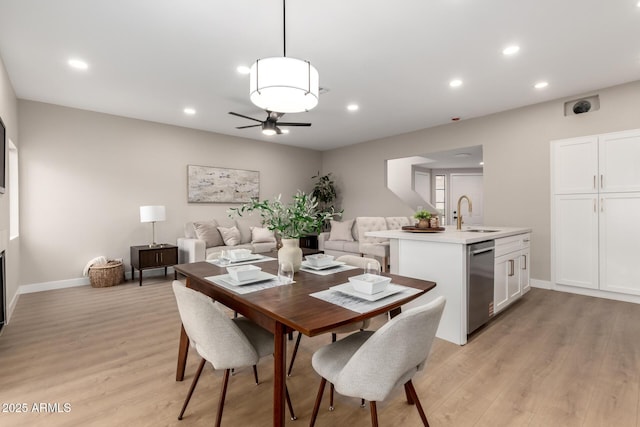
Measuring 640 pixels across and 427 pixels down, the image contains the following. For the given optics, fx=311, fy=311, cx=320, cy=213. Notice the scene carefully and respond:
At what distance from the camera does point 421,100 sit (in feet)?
14.0

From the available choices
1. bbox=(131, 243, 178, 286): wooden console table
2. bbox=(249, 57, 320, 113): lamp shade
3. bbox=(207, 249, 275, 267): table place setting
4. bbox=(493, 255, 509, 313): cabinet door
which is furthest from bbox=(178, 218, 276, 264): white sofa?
bbox=(493, 255, 509, 313): cabinet door

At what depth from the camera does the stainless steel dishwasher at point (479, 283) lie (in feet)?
8.50

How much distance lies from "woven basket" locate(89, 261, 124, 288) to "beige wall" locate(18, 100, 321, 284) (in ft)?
1.20

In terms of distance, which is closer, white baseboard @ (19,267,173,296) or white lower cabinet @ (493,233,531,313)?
white lower cabinet @ (493,233,531,313)

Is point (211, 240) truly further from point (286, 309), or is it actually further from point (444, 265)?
point (286, 309)

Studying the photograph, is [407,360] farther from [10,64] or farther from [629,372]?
[10,64]

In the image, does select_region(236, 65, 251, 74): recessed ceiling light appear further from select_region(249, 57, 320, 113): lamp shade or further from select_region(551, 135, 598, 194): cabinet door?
select_region(551, 135, 598, 194): cabinet door

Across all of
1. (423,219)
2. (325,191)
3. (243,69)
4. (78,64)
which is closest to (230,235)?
(325,191)

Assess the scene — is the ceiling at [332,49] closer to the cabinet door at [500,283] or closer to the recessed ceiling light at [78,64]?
the recessed ceiling light at [78,64]

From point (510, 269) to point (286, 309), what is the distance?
2.94 m

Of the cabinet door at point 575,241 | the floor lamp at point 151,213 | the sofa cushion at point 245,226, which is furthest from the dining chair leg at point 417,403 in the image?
the sofa cushion at point 245,226

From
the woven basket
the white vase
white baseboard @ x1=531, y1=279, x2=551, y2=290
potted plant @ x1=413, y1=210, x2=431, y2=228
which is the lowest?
white baseboard @ x1=531, y1=279, x2=551, y2=290

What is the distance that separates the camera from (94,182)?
15.3 feet

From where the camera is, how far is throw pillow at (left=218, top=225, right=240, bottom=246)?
5.36m
